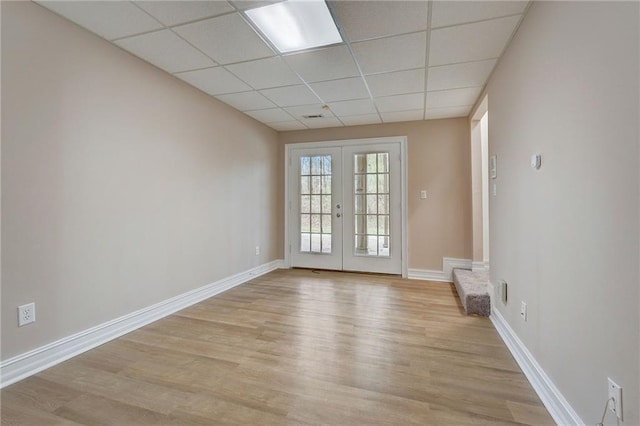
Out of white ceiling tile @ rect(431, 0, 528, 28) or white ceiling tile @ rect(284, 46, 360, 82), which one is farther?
white ceiling tile @ rect(284, 46, 360, 82)

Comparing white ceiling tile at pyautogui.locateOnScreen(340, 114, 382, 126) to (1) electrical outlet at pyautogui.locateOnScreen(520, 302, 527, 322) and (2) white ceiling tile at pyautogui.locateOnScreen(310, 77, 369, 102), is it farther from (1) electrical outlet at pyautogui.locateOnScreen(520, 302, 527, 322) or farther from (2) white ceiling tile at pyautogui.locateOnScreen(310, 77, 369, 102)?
(1) electrical outlet at pyautogui.locateOnScreen(520, 302, 527, 322)

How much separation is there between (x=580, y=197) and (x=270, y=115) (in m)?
3.68

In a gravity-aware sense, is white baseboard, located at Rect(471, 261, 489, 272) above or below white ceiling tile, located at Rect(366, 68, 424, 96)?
below

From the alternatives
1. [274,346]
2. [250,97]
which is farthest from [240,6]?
[274,346]

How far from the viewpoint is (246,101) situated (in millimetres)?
3615

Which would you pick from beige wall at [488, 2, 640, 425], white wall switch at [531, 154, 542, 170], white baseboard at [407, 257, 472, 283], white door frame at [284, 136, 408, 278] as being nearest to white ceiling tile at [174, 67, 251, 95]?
white door frame at [284, 136, 408, 278]

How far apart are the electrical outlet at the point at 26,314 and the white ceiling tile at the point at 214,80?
7.44 feet

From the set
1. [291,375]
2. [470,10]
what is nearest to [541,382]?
[291,375]

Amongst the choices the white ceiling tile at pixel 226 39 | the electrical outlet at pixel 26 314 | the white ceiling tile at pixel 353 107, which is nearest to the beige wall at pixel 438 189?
the white ceiling tile at pixel 353 107

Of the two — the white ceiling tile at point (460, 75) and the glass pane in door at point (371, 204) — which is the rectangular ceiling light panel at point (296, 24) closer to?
the white ceiling tile at point (460, 75)

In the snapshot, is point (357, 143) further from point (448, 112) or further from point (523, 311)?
point (523, 311)

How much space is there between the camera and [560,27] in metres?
1.48

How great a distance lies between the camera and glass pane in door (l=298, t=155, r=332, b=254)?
4855 millimetres

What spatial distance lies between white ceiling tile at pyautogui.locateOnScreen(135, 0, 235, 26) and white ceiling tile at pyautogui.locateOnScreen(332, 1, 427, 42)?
0.76 metres
